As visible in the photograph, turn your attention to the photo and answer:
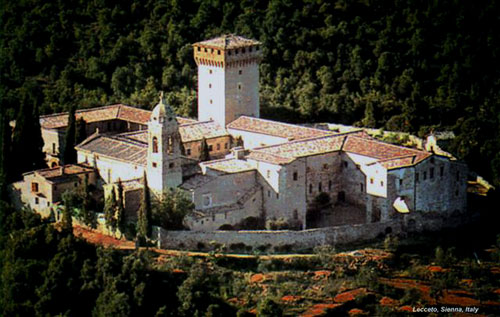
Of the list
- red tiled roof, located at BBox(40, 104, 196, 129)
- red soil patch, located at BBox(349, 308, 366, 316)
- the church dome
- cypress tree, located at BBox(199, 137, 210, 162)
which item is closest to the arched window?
the church dome

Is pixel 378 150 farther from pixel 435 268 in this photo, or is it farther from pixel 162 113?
pixel 162 113

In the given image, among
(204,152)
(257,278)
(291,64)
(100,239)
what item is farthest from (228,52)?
(291,64)

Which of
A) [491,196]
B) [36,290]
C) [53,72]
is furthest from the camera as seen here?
[53,72]

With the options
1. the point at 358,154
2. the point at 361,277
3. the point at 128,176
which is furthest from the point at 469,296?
the point at 128,176

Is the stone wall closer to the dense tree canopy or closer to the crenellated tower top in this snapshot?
the crenellated tower top

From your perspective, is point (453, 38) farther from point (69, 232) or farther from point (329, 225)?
point (69, 232)

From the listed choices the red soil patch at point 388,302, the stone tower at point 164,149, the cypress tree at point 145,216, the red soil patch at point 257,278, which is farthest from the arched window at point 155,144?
the red soil patch at point 388,302

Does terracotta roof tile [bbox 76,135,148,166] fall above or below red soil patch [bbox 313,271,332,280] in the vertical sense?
above
